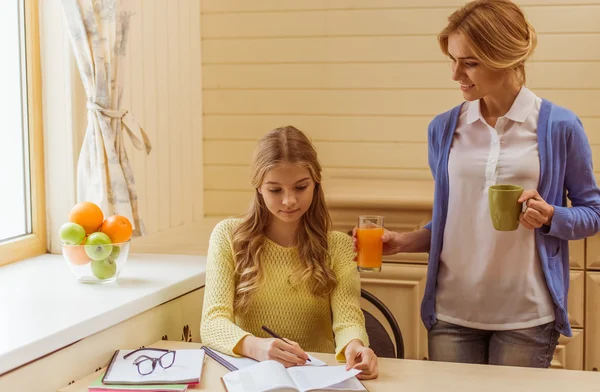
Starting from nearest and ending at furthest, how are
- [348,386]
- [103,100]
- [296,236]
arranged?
[348,386], [296,236], [103,100]

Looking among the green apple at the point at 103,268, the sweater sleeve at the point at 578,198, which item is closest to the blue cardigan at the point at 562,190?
the sweater sleeve at the point at 578,198

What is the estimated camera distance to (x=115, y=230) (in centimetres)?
203

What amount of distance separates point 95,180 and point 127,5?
59cm

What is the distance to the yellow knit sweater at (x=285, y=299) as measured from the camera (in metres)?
1.90

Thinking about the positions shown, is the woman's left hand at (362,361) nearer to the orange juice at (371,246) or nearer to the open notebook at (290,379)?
the open notebook at (290,379)

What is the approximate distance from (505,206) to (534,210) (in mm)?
67

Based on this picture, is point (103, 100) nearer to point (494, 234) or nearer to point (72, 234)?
point (72, 234)

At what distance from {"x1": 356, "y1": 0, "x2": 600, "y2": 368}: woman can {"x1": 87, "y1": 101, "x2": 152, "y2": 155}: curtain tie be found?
1023 mm

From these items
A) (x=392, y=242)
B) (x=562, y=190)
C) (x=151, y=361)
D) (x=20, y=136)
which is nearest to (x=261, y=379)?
(x=151, y=361)

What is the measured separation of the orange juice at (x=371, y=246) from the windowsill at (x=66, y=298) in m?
0.54

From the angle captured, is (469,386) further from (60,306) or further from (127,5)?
(127,5)

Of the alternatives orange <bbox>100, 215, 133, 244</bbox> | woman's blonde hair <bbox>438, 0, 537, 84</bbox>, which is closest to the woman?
woman's blonde hair <bbox>438, 0, 537, 84</bbox>

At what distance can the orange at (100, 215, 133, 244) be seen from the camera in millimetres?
2035

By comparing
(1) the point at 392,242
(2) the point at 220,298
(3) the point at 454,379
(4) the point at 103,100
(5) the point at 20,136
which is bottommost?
(3) the point at 454,379
